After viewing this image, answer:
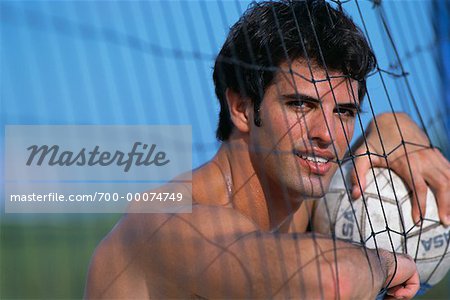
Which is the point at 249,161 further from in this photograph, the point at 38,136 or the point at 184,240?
the point at 38,136

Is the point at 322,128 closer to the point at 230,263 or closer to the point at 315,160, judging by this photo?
the point at 315,160

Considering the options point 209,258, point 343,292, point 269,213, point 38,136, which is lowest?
point 343,292

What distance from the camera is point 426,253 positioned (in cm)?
261

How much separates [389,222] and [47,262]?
319 inches

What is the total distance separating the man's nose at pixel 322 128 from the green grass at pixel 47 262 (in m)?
5.95

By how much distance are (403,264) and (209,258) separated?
0.57 metres

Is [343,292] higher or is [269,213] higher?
[269,213]

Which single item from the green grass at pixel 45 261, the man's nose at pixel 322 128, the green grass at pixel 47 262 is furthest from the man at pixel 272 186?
the green grass at pixel 45 261

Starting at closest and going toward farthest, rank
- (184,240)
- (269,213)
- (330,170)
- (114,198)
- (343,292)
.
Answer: (343,292) < (184,240) < (330,170) < (269,213) < (114,198)

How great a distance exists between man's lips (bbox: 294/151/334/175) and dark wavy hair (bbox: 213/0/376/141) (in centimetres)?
19

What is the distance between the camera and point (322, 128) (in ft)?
7.43

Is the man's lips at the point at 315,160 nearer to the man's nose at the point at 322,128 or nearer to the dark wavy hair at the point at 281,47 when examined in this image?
the man's nose at the point at 322,128

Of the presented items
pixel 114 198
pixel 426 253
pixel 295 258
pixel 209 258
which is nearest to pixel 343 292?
pixel 295 258

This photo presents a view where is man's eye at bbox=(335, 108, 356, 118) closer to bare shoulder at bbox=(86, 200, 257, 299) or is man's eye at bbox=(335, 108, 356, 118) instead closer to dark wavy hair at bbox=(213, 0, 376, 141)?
dark wavy hair at bbox=(213, 0, 376, 141)
